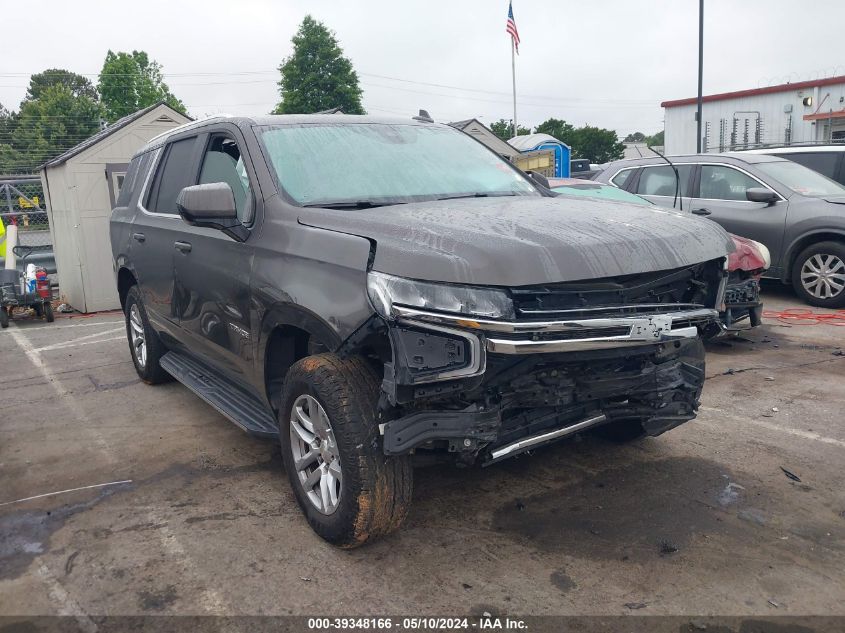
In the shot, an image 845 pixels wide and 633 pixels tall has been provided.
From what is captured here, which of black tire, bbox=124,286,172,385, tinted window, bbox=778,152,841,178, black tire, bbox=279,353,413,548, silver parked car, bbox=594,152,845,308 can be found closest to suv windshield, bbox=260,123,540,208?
black tire, bbox=279,353,413,548

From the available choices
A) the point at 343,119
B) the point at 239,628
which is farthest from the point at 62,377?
the point at 239,628

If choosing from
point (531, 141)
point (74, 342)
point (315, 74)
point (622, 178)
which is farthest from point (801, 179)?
point (315, 74)

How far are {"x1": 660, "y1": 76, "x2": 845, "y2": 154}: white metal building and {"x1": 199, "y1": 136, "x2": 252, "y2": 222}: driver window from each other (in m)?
28.8

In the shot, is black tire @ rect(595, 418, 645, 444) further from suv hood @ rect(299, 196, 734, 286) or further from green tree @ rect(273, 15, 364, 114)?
green tree @ rect(273, 15, 364, 114)

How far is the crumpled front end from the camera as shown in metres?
2.66

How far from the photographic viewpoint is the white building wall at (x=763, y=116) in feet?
104

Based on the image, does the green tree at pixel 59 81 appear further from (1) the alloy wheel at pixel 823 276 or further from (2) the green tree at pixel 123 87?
(1) the alloy wheel at pixel 823 276

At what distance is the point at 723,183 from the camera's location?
9.16 metres

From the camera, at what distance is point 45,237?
1267 cm

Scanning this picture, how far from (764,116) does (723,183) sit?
2863 centimetres

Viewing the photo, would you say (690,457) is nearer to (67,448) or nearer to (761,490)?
(761,490)

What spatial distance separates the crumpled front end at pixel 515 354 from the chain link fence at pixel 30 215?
10.5 metres

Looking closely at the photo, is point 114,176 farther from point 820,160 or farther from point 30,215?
point 820,160

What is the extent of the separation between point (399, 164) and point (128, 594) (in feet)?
7.92
